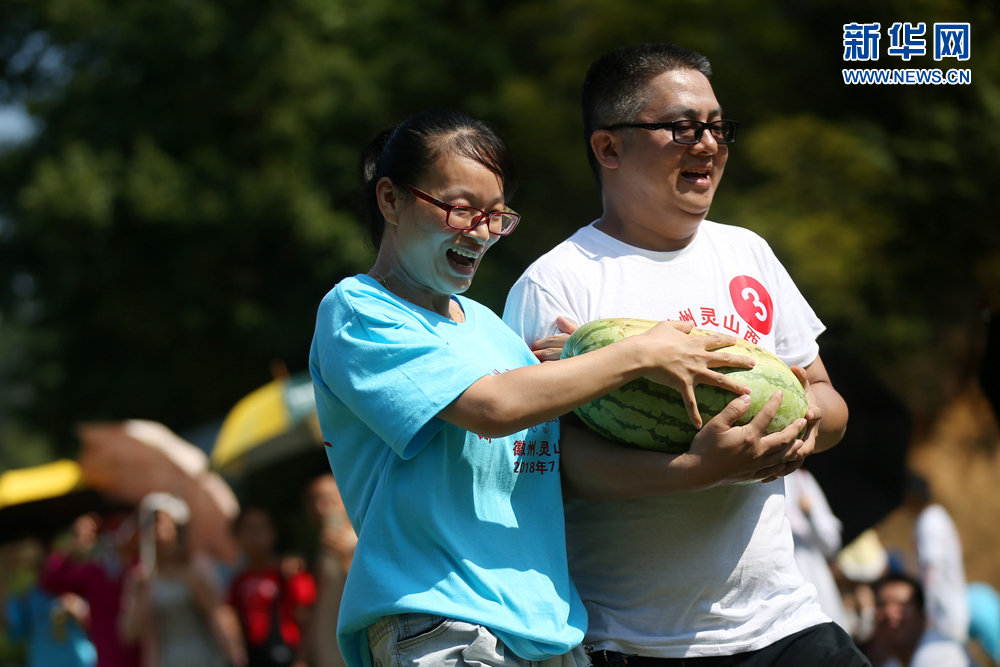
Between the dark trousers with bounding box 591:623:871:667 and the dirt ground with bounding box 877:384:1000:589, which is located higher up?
the dark trousers with bounding box 591:623:871:667

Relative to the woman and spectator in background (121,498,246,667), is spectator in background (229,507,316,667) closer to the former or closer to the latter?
spectator in background (121,498,246,667)

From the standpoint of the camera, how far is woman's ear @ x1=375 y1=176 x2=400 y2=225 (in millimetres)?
2674

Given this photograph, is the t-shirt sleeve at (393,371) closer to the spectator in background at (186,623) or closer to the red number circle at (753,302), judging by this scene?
the red number circle at (753,302)

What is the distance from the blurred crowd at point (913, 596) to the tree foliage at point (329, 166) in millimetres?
4942


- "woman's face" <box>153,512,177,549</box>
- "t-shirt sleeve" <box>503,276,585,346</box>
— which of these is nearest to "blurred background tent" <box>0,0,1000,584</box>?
"woman's face" <box>153,512,177,549</box>

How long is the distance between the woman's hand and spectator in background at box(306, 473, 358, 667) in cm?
489

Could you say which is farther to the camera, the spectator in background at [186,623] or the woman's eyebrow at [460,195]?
the spectator in background at [186,623]

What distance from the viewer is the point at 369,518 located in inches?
97.6

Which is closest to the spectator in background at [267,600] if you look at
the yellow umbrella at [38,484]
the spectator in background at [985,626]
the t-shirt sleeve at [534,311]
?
the spectator in background at [985,626]

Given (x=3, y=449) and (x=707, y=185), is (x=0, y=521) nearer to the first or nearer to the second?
(x=707, y=185)

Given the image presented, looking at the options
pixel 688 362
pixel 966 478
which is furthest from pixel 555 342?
pixel 966 478

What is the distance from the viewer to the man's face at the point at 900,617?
7.13 metres

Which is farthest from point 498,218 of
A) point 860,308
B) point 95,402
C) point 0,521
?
point 95,402

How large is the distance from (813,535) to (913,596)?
3.85ft
